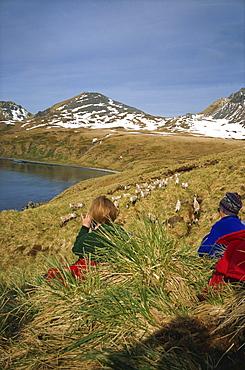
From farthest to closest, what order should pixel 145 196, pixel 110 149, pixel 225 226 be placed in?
1. pixel 110 149
2. pixel 145 196
3. pixel 225 226

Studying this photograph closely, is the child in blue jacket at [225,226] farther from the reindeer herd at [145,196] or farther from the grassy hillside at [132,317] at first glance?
the reindeer herd at [145,196]

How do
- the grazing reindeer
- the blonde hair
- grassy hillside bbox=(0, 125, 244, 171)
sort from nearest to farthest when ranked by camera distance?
1. the blonde hair
2. the grazing reindeer
3. grassy hillside bbox=(0, 125, 244, 171)

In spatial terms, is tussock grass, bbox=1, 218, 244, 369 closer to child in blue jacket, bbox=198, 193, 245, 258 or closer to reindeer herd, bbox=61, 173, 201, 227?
child in blue jacket, bbox=198, 193, 245, 258

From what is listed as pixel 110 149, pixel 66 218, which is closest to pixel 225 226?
pixel 66 218

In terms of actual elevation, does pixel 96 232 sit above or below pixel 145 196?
above

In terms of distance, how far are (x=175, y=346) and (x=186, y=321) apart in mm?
496

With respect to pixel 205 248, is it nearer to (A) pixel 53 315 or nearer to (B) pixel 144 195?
(A) pixel 53 315

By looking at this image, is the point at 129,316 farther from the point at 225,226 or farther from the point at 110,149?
the point at 110,149

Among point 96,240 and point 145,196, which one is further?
point 145,196

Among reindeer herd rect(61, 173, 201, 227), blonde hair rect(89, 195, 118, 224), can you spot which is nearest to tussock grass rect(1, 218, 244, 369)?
blonde hair rect(89, 195, 118, 224)

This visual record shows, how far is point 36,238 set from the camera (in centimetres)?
1343

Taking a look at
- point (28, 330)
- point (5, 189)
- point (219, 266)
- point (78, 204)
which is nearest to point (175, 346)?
point (219, 266)

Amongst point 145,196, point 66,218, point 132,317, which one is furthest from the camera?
point 145,196

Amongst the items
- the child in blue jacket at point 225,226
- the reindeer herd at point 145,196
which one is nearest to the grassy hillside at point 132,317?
the child in blue jacket at point 225,226
